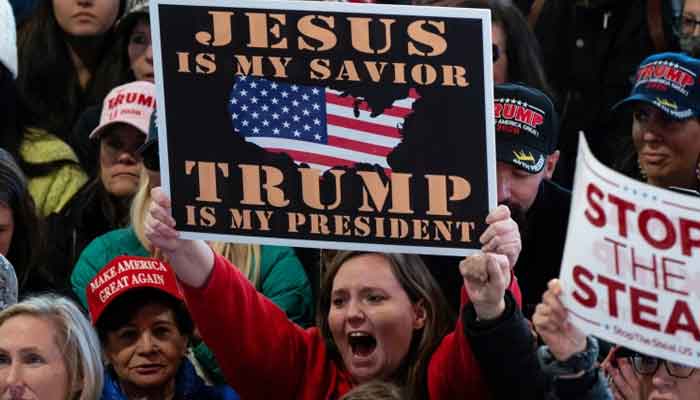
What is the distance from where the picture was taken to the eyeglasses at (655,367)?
19.0 ft

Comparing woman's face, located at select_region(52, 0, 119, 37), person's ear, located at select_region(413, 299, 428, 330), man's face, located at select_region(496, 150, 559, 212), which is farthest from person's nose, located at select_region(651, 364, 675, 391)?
woman's face, located at select_region(52, 0, 119, 37)

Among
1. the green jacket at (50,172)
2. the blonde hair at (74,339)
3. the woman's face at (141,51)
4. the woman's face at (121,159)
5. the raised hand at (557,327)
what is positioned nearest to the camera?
the raised hand at (557,327)

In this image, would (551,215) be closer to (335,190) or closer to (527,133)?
(527,133)

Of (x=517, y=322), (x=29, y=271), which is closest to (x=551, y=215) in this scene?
(x=517, y=322)

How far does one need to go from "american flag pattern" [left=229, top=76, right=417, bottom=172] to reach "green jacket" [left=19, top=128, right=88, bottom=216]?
2464 mm

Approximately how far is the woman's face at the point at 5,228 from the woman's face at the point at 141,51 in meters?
1.39

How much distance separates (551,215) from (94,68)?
2801 millimetres

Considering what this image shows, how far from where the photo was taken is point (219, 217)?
5824 mm

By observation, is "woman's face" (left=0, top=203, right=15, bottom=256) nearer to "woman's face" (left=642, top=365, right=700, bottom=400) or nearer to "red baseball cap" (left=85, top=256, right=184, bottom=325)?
Answer: "red baseball cap" (left=85, top=256, right=184, bottom=325)

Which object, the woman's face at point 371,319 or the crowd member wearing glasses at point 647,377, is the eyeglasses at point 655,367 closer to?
the crowd member wearing glasses at point 647,377

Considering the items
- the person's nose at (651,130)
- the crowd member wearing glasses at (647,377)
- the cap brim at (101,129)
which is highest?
the person's nose at (651,130)

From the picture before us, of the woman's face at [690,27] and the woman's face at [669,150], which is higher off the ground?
the woman's face at [690,27]

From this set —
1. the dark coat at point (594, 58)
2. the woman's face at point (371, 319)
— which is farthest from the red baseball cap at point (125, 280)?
the dark coat at point (594, 58)

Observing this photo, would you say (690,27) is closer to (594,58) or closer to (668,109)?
(594,58)
